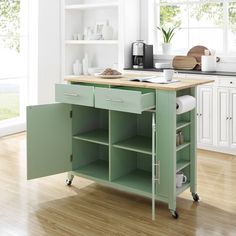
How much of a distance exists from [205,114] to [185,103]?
1927 millimetres

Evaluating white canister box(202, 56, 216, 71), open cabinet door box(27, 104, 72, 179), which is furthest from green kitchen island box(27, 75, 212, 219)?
white canister box(202, 56, 216, 71)

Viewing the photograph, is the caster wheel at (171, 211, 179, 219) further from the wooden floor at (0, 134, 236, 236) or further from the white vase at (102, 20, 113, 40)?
the white vase at (102, 20, 113, 40)

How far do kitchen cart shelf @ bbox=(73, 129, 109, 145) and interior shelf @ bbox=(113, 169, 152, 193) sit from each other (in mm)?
338

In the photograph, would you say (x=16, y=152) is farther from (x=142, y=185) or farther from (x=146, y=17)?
(x=146, y=17)

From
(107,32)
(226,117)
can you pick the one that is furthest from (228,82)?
(107,32)

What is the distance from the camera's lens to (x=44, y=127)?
3504mm

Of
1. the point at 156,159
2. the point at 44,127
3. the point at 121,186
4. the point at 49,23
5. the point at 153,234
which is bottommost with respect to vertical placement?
the point at 153,234

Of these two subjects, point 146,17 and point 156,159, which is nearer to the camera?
point 156,159

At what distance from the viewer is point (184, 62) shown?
5.43 meters

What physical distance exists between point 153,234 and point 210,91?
97.1 inches

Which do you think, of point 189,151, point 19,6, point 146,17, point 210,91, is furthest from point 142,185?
point 19,6

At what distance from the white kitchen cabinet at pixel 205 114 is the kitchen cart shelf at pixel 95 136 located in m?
1.58

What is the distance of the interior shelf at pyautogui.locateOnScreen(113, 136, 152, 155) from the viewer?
3.24 meters

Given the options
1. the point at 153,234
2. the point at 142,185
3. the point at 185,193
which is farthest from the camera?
the point at 185,193
